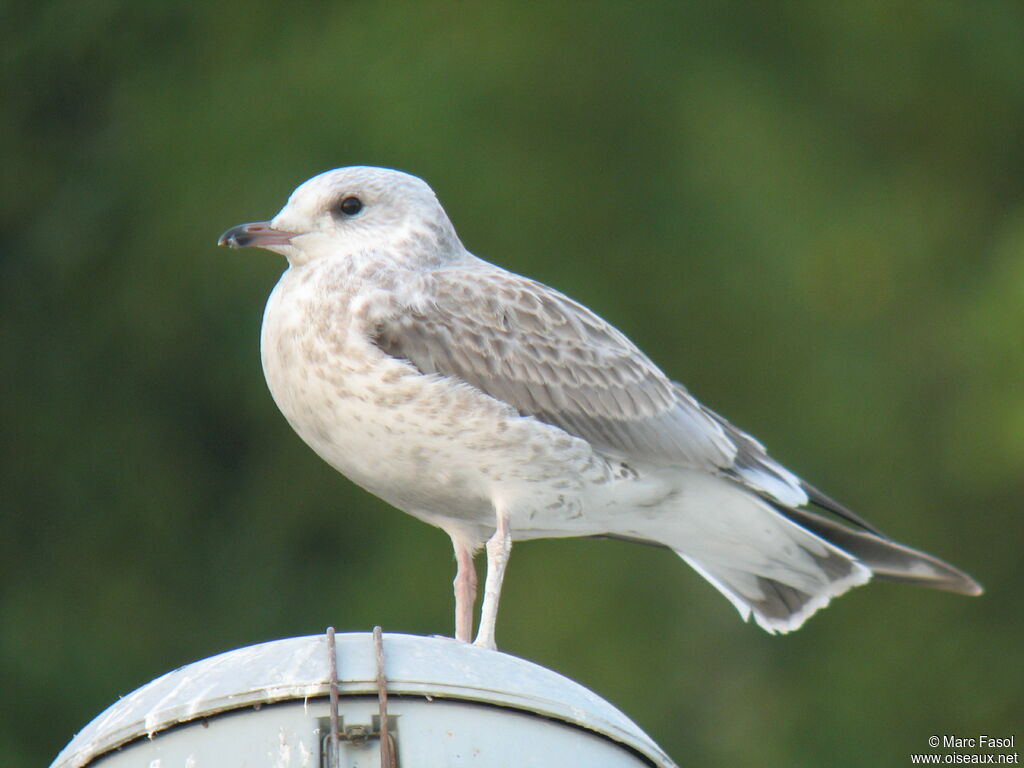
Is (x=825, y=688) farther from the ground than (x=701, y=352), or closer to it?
closer to it

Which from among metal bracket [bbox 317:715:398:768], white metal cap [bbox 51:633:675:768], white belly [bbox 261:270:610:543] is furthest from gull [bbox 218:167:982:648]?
metal bracket [bbox 317:715:398:768]

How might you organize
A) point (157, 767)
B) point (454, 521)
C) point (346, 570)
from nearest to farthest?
1. point (157, 767)
2. point (454, 521)
3. point (346, 570)

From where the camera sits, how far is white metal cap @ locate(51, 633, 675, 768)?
2395 millimetres

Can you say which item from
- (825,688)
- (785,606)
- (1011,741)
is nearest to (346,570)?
(825,688)

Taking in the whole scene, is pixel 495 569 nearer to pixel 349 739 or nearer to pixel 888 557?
pixel 888 557

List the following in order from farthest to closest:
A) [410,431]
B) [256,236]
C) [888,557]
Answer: [888,557] → [256,236] → [410,431]

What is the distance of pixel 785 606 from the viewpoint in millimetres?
4375

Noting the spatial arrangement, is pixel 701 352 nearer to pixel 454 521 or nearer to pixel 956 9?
pixel 956 9

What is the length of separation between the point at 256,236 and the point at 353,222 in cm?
20

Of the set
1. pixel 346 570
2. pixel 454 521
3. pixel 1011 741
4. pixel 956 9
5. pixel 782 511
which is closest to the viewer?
pixel 454 521

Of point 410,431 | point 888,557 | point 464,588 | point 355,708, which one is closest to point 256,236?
point 410,431

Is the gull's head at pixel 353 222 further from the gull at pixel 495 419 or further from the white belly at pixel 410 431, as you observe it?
the white belly at pixel 410 431

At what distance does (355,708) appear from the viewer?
2.41 m

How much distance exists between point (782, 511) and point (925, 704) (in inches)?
121
